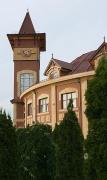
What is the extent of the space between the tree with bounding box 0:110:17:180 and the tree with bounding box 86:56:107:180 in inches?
134

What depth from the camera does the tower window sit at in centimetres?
5297

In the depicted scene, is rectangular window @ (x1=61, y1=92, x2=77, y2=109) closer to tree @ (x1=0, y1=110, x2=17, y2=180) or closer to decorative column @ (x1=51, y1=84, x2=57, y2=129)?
decorative column @ (x1=51, y1=84, x2=57, y2=129)

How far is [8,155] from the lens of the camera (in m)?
18.5

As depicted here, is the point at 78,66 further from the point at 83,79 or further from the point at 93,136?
the point at 93,136

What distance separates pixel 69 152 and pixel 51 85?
55.9 feet

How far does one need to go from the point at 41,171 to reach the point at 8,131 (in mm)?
7638

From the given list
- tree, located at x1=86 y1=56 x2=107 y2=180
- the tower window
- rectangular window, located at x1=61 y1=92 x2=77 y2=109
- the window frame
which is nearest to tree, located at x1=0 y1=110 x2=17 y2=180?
tree, located at x1=86 y1=56 x2=107 y2=180

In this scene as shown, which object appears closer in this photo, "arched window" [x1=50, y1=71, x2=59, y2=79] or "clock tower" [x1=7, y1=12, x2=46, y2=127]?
"arched window" [x1=50, y1=71, x2=59, y2=79]

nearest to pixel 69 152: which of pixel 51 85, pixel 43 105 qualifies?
pixel 51 85

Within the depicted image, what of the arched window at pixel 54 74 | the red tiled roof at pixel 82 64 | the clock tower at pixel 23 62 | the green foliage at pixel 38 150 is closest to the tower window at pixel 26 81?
the clock tower at pixel 23 62

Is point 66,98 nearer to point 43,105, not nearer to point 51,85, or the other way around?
point 51,85

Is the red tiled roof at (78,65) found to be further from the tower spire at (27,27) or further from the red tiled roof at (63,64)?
the tower spire at (27,27)

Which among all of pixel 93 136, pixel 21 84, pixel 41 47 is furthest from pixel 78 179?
pixel 41 47

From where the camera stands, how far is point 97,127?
15562 mm
